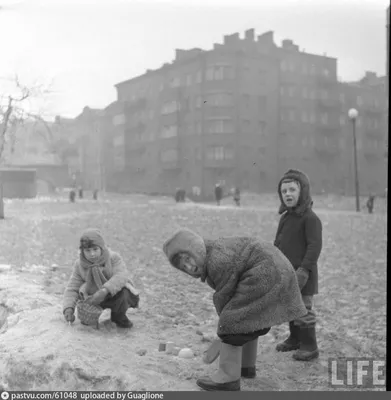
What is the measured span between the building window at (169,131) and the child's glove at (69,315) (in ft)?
3.40

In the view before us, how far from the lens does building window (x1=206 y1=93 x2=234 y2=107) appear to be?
2449 mm

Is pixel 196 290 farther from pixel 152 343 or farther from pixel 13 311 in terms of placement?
pixel 13 311

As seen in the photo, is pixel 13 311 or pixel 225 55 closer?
pixel 13 311

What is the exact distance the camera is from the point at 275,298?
169 cm

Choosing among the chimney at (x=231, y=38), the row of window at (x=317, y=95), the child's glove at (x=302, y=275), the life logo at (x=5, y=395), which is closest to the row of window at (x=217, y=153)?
Result: the row of window at (x=317, y=95)

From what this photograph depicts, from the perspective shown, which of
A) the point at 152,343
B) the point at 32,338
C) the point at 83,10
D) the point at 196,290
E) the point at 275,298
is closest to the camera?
the point at 275,298

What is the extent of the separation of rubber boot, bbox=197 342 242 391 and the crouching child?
0.56 metres

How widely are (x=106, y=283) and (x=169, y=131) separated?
2.95ft

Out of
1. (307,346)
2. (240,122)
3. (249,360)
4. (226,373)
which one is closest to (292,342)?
(307,346)

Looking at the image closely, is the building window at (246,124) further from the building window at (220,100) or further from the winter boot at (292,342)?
the winter boot at (292,342)

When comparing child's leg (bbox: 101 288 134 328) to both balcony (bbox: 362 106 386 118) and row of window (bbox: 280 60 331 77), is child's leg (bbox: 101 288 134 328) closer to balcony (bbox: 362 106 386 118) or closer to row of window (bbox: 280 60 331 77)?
row of window (bbox: 280 60 331 77)

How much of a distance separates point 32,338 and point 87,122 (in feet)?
3.92

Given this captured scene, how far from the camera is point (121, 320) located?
87.4 inches

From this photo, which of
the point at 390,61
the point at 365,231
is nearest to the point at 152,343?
the point at 365,231
